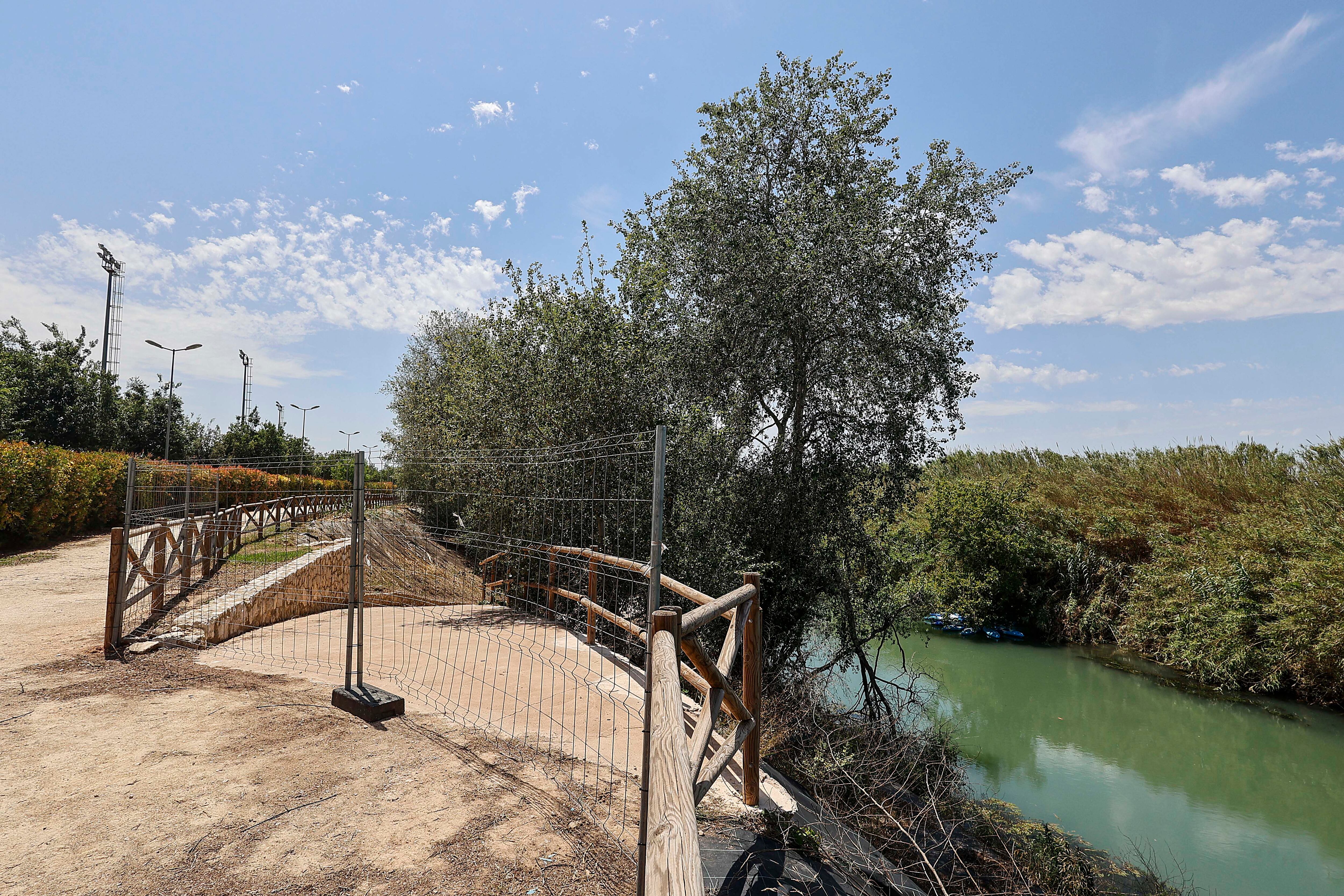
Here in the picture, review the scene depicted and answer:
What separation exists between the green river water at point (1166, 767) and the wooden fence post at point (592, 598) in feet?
20.9

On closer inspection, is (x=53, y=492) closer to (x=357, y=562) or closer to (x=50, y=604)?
(x=50, y=604)

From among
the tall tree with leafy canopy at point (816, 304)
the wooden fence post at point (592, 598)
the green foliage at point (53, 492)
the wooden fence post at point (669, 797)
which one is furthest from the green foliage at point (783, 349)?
the green foliage at point (53, 492)

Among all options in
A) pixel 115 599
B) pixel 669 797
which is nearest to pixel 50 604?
pixel 115 599

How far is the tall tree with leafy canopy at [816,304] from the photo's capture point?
1024 centimetres

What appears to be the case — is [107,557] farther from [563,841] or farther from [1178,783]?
[1178,783]

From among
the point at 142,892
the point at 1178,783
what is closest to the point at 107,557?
the point at 142,892

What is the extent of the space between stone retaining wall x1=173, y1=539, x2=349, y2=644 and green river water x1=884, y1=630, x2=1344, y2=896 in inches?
391

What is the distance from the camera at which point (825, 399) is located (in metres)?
10.9

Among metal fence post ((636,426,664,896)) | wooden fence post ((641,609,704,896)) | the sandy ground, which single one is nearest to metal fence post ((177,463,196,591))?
the sandy ground

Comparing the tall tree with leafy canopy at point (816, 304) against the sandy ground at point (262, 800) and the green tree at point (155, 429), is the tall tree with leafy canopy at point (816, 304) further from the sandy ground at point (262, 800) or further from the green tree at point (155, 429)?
the green tree at point (155, 429)

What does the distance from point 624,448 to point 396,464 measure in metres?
7.48

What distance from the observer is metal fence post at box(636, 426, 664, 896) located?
2.49 meters

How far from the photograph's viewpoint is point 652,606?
9.50ft

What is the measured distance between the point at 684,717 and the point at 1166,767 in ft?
37.5
